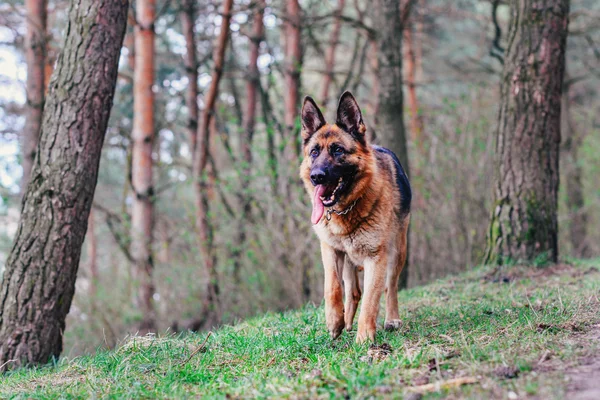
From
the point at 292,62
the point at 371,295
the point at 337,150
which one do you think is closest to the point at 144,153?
the point at 292,62

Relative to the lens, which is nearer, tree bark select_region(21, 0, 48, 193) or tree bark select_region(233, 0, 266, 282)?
tree bark select_region(21, 0, 48, 193)

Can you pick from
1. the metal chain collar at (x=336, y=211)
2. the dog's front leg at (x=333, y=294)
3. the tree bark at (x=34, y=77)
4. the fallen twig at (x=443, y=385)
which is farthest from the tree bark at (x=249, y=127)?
the fallen twig at (x=443, y=385)

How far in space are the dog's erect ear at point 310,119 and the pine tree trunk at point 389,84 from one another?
401 centimetres

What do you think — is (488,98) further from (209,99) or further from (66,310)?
(66,310)

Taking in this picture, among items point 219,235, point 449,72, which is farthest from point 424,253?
point 449,72

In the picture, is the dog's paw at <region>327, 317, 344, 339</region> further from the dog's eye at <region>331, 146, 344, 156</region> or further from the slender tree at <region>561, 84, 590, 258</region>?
the slender tree at <region>561, 84, 590, 258</region>

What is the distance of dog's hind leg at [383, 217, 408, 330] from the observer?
5656mm

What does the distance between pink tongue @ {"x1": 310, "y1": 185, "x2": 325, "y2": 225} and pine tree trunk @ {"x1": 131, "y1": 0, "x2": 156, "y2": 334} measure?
774cm

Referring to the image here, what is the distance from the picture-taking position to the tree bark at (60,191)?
6.21 metres

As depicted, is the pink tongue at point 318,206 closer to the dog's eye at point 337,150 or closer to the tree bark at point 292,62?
the dog's eye at point 337,150

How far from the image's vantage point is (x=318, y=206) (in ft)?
16.9

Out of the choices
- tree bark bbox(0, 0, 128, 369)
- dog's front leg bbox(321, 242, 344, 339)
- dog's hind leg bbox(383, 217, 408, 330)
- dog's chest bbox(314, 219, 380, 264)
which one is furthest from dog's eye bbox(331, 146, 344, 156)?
tree bark bbox(0, 0, 128, 369)

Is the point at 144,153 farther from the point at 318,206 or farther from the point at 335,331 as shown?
the point at 335,331

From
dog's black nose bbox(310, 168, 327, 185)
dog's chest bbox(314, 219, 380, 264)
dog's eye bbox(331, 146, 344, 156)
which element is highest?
dog's eye bbox(331, 146, 344, 156)
